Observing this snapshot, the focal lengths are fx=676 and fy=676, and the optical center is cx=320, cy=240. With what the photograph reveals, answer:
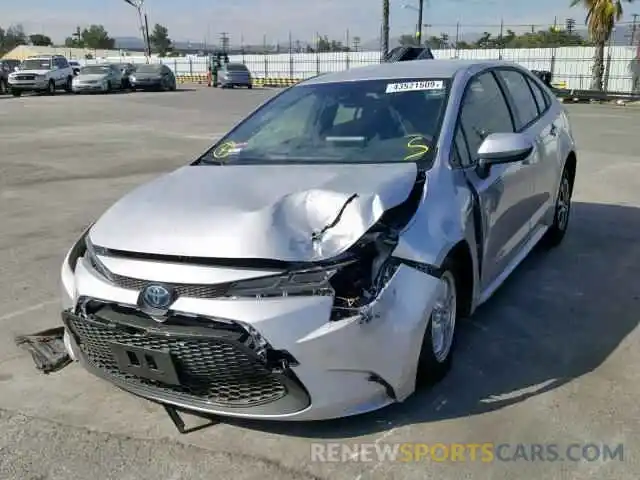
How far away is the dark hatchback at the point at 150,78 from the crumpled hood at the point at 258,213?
118 ft

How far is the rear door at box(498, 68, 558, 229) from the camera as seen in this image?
16.1 feet

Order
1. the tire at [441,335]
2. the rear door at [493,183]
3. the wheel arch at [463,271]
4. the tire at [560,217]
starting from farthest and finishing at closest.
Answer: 1. the tire at [560,217]
2. the rear door at [493,183]
3. the wheel arch at [463,271]
4. the tire at [441,335]

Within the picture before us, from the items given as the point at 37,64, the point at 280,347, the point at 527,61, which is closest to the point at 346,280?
the point at 280,347

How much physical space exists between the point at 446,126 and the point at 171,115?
18622 millimetres

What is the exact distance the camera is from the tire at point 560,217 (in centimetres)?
586

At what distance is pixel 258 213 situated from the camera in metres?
3.01

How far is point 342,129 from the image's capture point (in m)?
4.16

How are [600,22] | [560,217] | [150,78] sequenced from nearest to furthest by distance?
[560,217], [600,22], [150,78]

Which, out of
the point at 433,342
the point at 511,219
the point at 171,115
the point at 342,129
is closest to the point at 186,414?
the point at 433,342

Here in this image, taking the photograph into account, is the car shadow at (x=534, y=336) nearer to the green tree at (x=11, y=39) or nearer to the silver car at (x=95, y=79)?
the silver car at (x=95, y=79)

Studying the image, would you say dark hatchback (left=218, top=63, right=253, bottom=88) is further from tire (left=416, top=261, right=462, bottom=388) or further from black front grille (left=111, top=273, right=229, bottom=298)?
black front grille (left=111, top=273, right=229, bottom=298)

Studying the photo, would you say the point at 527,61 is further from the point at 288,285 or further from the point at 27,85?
the point at 288,285

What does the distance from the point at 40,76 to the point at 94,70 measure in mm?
3035

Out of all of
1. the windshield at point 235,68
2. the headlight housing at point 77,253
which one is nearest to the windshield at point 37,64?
the windshield at point 235,68
